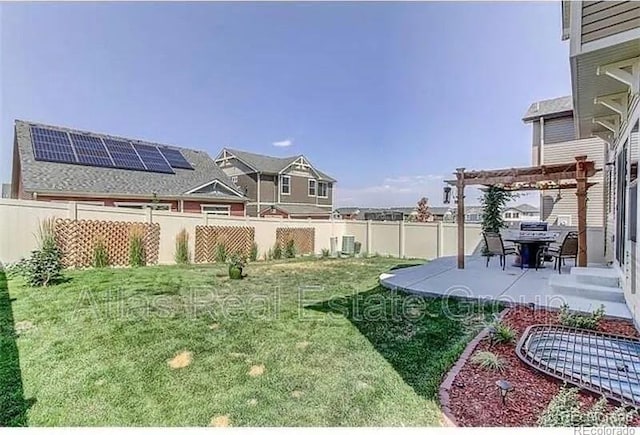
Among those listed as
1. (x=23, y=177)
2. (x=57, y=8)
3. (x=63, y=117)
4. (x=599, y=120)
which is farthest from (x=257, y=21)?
(x=63, y=117)

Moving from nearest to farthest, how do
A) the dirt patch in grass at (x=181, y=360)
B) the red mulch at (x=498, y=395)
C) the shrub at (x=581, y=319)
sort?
the red mulch at (x=498, y=395), the dirt patch in grass at (x=181, y=360), the shrub at (x=581, y=319)

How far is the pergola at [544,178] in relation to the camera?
6.62 m

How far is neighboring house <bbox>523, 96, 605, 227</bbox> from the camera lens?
12.1 m

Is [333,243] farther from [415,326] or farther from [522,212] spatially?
[522,212]

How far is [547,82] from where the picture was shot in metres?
9.66

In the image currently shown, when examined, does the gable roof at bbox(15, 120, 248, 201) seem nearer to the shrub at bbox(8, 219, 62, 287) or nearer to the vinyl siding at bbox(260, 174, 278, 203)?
the vinyl siding at bbox(260, 174, 278, 203)

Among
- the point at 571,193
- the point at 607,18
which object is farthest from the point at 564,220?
the point at 607,18

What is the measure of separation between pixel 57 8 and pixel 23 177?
1021 cm

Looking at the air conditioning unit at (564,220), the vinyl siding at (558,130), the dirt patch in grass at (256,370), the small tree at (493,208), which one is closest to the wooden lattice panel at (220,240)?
the small tree at (493,208)

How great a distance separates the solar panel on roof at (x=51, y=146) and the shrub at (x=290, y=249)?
847 cm

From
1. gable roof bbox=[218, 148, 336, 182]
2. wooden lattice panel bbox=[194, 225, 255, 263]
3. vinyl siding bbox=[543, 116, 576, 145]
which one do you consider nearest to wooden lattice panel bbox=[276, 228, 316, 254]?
wooden lattice panel bbox=[194, 225, 255, 263]

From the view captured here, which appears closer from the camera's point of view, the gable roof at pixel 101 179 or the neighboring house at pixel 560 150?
the neighboring house at pixel 560 150

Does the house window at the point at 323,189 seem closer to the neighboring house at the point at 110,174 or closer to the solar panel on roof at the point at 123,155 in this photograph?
the neighboring house at the point at 110,174

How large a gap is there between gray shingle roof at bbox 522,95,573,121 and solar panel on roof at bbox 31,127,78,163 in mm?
16689
